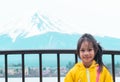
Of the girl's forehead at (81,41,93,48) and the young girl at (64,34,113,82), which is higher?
the girl's forehead at (81,41,93,48)

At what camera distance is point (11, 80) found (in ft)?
18.4

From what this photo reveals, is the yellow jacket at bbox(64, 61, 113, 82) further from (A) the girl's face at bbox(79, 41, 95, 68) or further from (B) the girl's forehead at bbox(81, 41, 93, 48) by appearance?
(B) the girl's forehead at bbox(81, 41, 93, 48)

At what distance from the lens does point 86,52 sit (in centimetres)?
338

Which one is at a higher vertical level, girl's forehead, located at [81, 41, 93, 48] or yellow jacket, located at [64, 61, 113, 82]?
girl's forehead, located at [81, 41, 93, 48]

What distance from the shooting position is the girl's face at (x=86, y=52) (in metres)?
3.38

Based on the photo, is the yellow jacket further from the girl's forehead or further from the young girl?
the girl's forehead

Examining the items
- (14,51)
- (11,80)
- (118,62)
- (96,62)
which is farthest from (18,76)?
(96,62)

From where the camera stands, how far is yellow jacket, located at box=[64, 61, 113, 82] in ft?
11.0

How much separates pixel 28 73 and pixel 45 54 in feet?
1.57

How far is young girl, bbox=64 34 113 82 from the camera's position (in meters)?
3.35

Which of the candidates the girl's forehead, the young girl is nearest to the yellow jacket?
the young girl

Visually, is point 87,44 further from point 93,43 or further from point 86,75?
point 86,75

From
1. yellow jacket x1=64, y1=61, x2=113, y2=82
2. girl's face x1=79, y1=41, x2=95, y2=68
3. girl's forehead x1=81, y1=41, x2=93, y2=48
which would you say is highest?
girl's forehead x1=81, y1=41, x2=93, y2=48

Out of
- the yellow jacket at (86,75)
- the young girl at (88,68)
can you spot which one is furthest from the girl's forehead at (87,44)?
the yellow jacket at (86,75)
